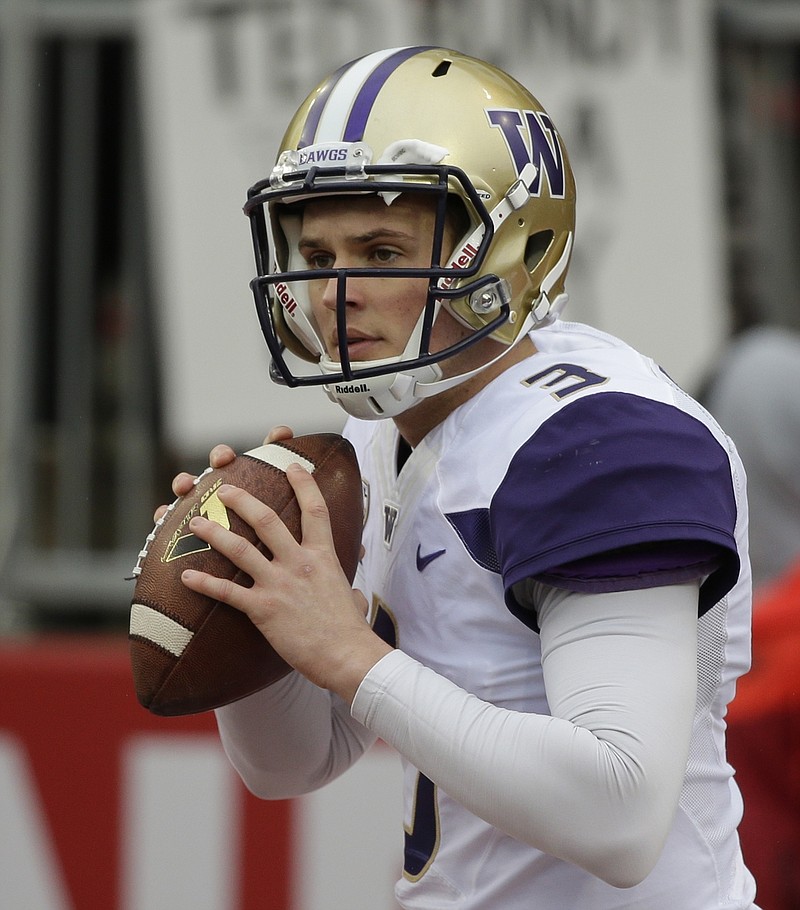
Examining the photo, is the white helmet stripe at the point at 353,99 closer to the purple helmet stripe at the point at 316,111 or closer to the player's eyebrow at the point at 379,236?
the purple helmet stripe at the point at 316,111

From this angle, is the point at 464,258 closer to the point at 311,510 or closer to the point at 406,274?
the point at 406,274

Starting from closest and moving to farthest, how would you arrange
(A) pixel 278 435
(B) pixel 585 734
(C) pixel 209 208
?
(B) pixel 585 734 → (A) pixel 278 435 → (C) pixel 209 208

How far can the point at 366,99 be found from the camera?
1976 mm

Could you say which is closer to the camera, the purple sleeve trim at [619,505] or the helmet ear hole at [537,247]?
the purple sleeve trim at [619,505]

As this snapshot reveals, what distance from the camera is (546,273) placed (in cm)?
207

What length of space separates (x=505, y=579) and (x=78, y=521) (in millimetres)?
3469

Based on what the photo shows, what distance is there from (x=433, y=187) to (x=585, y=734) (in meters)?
0.71

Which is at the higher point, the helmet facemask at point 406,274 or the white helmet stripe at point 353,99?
the white helmet stripe at point 353,99

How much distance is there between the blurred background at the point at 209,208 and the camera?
4.82 m

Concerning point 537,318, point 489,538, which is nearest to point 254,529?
point 489,538

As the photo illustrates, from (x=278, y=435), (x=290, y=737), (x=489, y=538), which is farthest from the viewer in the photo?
(x=290, y=737)

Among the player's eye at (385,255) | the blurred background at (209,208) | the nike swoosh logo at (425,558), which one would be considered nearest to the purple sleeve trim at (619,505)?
the nike swoosh logo at (425,558)

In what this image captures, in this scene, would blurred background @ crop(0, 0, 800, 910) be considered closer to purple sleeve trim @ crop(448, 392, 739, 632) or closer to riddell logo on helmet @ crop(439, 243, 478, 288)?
riddell logo on helmet @ crop(439, 243, 478, 288)

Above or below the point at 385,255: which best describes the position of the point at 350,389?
below
